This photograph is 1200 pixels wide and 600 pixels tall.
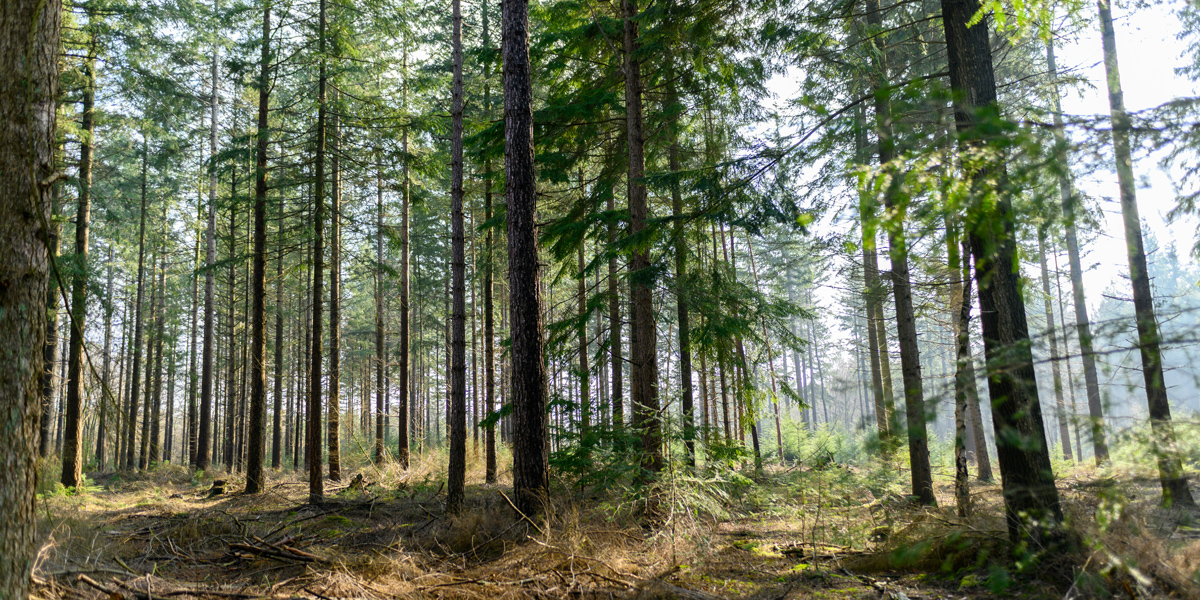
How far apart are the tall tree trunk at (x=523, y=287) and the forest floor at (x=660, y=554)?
1.76 feet

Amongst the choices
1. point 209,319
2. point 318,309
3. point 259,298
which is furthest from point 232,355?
point 318,309

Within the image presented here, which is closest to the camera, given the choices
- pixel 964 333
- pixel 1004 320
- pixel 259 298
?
pixel 964 333

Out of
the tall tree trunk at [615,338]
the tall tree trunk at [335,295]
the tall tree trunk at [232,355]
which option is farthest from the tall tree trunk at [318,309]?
the tall tree trunk at [232,355]

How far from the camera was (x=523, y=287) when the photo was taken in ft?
21.7

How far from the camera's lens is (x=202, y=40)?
52.9 ft

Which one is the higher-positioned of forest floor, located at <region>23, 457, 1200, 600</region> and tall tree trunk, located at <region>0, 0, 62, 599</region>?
tall tree trunk, located at <region>0, 0, 62, 599</region>

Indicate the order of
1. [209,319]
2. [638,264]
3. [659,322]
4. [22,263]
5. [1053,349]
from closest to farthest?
[22,263], [1053,349], [638,264], [659,322], [209,319]

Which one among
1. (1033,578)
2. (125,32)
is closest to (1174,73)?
(1033,578)

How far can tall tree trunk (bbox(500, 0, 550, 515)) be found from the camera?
6.47 meters

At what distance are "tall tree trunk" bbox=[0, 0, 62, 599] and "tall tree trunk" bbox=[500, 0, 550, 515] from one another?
3.83 metres

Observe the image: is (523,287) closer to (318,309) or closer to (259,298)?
(318,309)

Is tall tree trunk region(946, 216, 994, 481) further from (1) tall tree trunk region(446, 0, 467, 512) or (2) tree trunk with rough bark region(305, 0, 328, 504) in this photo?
(2) tree trunk with rough bark region(305, 0, 328, 504)

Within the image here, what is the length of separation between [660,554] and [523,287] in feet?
10.6

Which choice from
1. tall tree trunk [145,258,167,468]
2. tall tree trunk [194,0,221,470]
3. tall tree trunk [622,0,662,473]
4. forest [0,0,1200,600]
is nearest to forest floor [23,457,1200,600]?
forest [0,0,1200,600]
